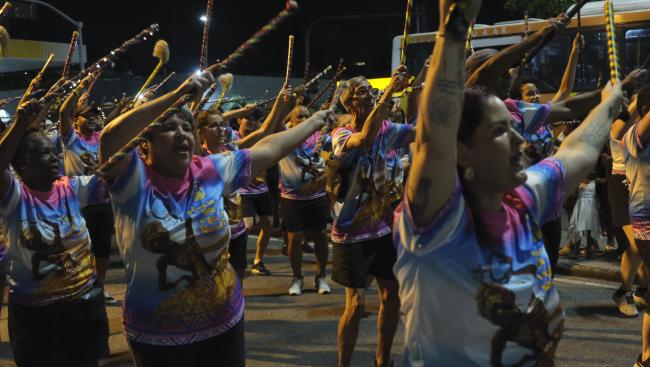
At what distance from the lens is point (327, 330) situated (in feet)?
20.9

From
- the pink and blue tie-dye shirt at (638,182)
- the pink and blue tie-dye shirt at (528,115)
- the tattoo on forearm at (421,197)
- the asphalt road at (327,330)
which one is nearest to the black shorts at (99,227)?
the asphalt road at (327,330)

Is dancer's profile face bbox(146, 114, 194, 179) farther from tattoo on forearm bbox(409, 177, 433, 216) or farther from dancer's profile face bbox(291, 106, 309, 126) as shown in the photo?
dancer's profile face bbox(291, 106, 309, 126)

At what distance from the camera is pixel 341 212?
5105mm

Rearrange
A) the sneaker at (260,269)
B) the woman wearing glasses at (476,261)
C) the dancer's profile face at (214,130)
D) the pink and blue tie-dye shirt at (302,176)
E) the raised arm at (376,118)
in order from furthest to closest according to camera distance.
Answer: the sneaker at (260,269)
the pink and blue tie-dye shirt at (302,176)
the dancer's profile face at (214,130)
the raised arm at (376,118)
the woman wearing glasses at (476,261)

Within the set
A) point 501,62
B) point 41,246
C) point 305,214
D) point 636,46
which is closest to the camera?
point 501,62

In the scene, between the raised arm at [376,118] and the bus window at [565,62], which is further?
the bus window at [565,62]

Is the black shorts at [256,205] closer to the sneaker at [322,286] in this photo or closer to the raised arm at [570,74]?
the sneaker at [322,286]

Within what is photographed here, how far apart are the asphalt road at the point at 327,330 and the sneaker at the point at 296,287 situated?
3.5 inches

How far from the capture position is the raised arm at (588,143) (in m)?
2.57

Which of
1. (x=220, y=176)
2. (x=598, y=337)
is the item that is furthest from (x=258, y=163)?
(x=598, y=337)

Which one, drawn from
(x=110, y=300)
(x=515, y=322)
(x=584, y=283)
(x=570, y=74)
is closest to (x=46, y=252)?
(x=515, y=322)

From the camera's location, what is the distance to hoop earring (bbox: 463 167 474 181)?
2193mm

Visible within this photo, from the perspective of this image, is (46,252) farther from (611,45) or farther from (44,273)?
(611,45)

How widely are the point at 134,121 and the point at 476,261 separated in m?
1.51
